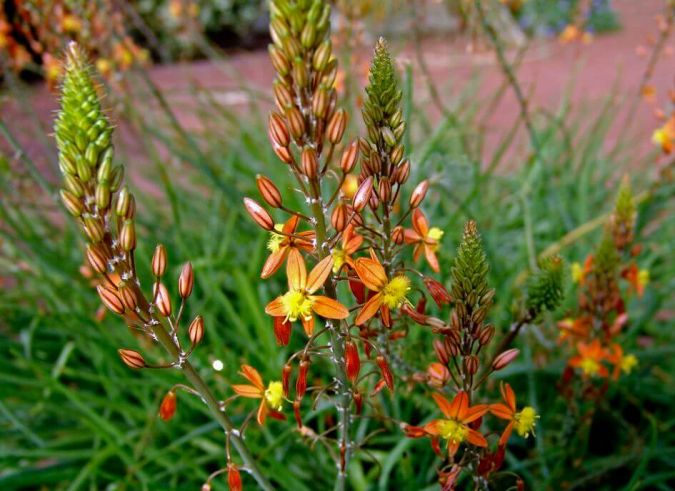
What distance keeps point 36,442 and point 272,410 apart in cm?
140

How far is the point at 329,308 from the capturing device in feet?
3.08

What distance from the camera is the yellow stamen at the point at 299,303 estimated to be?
0.95 meters

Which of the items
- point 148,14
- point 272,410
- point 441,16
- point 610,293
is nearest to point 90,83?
point 272,410

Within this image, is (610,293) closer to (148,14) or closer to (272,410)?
(272,410)

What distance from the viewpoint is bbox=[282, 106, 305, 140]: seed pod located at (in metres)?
0.84

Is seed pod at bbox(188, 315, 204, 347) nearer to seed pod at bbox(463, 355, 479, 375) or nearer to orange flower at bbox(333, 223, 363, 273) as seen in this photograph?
orange flower at bbox(333, 223, 363, 273)

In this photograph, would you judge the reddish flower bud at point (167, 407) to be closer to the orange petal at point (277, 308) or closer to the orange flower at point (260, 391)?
the orange flower at point (260, 391)

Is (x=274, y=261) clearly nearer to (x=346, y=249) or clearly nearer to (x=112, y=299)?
(x=346, y=249)

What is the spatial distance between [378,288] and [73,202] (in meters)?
0.44

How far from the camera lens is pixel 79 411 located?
2.30m

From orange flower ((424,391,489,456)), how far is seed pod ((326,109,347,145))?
0.42 meters

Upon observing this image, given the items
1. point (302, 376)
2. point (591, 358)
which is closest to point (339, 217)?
point (302, 376)

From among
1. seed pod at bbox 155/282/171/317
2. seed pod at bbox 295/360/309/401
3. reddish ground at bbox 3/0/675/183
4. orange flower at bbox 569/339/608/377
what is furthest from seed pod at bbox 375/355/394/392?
reddish ground at bbox 3/0/675/183

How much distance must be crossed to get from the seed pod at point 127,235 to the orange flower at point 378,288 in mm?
315
